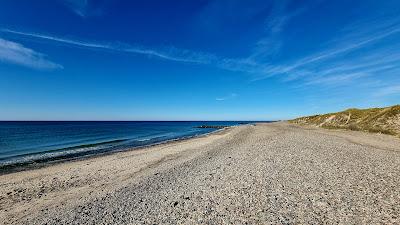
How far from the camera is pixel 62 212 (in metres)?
9.90

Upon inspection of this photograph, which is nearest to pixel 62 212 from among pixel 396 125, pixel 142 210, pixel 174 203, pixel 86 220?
→ pixel 86 220

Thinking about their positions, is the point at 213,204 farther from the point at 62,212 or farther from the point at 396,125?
the point at 396,125

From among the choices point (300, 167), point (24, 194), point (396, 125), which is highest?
point (396, 125)

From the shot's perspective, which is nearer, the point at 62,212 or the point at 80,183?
the point at 62,212

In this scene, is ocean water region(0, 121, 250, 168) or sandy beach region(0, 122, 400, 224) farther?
ocean water region(0, 121, 250, 168)

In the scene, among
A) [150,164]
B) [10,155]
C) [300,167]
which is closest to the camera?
[300,167]

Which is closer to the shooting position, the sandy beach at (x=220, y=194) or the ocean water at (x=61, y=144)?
the sandy beach at (x=220, y=194)

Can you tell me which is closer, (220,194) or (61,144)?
(220,194)

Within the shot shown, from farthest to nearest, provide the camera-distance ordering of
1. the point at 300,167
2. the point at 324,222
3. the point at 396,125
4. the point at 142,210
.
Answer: the point at 396,125
the point at 300,167
the point at 142,210
the point at 324,222

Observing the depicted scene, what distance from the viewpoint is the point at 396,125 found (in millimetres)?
38688

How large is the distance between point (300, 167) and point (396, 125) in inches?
1351

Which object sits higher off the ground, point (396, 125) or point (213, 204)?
point (396, 125)

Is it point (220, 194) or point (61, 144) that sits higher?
point (220, 194)

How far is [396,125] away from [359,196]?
38.1 m
